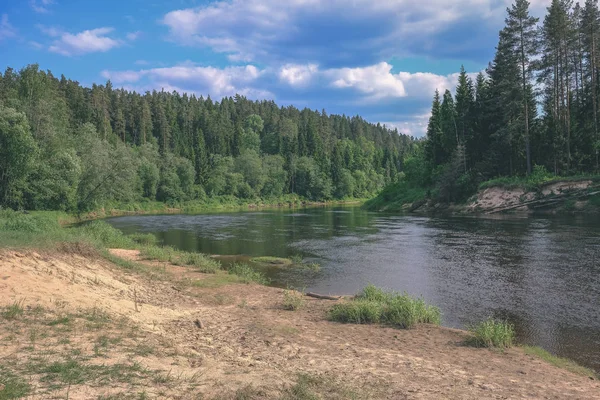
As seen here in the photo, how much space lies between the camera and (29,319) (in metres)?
8.48

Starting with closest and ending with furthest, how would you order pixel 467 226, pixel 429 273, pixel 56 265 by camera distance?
pixel 56 265, pixel 429 273, pixel 467 226

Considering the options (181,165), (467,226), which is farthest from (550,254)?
(181,165)

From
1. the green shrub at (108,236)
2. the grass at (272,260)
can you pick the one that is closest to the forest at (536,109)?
the grass at (272,260)

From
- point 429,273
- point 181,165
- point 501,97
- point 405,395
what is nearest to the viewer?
point 405,395

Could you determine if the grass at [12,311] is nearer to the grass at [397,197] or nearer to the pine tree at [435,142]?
the grass at [397,197]

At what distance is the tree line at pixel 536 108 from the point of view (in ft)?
167

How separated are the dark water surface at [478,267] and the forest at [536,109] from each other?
14792mm

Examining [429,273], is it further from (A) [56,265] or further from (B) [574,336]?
(A) [56,265]

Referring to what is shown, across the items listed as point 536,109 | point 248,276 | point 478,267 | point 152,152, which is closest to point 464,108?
point 536,109

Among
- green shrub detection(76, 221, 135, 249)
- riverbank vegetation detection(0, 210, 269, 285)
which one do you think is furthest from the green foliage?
green shrub detection(76, 221, 135, 249)

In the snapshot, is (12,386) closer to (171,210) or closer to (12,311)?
(12,311)

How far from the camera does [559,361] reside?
9562 mm

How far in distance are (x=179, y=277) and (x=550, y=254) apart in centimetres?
2109

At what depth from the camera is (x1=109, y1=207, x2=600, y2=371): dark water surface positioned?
1327 cm
